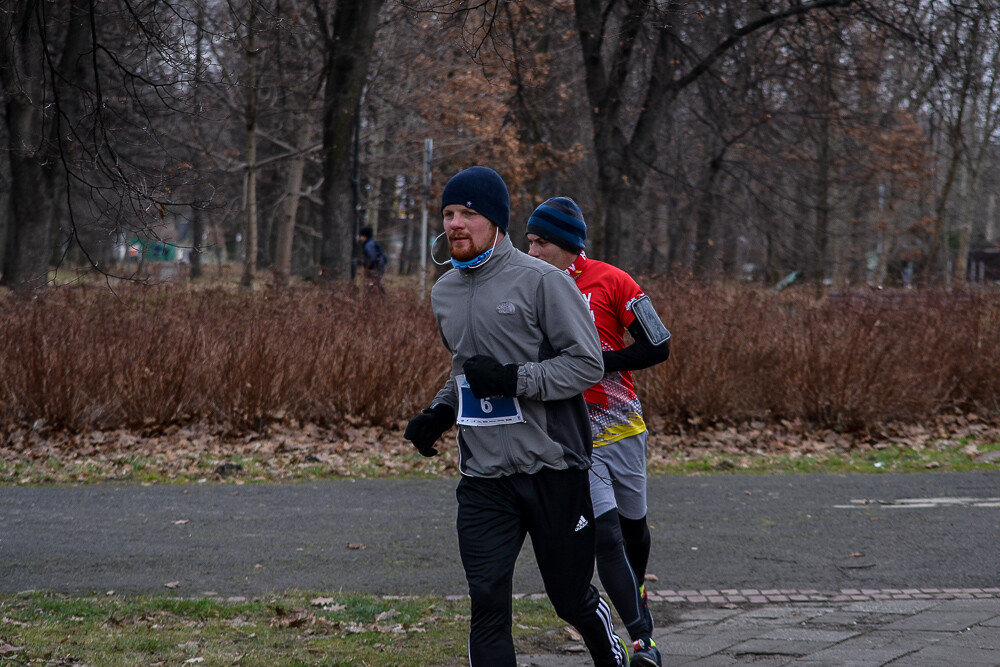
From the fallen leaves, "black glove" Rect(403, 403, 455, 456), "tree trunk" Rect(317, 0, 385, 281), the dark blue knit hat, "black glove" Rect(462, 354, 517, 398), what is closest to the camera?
"black glove" Rect(462, 354, 517, 398)

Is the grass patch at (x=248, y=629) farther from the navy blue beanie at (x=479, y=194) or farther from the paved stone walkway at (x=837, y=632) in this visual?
the navy blue beanie at (x=479, y=194)

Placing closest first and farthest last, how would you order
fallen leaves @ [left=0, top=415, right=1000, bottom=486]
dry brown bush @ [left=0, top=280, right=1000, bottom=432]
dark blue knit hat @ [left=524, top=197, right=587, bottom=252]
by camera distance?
dark blue knit hat @ [left=524, top=197, right=587, bottom=252] < fallen leaves @ [left=0, top=415, right=1000, bottom=486] < dry brown bush @ [left=0, top=280, right=1000, bottom=432]

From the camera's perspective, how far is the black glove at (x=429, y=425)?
389 centimetres

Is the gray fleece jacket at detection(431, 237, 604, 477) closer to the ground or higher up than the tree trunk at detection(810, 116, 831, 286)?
closer to the ground

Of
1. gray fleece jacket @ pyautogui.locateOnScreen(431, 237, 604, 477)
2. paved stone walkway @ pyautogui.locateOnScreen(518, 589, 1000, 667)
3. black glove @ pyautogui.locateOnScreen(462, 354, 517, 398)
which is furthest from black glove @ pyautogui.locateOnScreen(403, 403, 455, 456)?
paved stone walkway @ pyautogui.locateOnScreen(518, 589, 1000, 667)

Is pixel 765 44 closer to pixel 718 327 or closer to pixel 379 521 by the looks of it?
pixel 718 327

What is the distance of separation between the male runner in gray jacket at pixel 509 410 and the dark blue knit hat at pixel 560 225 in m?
0.91

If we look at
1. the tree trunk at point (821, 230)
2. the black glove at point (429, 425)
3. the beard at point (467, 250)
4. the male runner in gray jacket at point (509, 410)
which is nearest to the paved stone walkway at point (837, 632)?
the male runner in gray jacket at point (509, 410)

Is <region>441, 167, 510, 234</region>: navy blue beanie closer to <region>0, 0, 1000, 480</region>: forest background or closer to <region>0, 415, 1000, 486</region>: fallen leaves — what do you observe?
<region>0, 0, 1000, 480</region>: forest background

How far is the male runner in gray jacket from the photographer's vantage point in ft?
11.9

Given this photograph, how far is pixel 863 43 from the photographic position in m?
17.9

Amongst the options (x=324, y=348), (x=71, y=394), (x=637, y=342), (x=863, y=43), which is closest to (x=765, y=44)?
(x=863, y=43)

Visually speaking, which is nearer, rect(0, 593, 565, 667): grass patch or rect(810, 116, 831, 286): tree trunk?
rect(0, 593, 565, 667): grass patch

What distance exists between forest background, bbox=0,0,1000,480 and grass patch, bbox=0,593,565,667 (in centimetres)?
179
